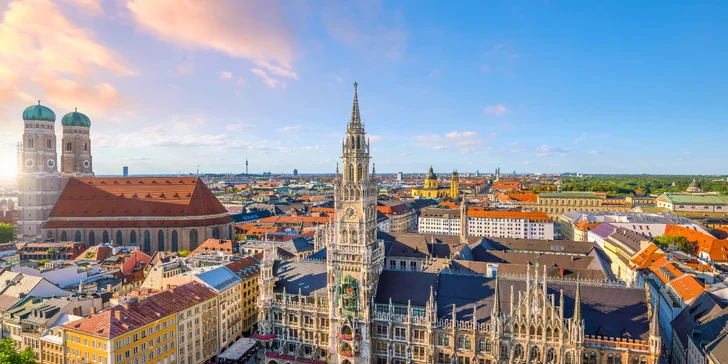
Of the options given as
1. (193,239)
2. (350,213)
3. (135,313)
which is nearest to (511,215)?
(193,239)

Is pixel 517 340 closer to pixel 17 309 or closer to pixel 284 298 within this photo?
pixel 284 298

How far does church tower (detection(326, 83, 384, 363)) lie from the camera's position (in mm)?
62281

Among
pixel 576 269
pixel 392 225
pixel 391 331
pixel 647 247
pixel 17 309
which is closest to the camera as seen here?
pixel 391 331

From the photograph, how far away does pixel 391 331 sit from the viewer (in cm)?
6159

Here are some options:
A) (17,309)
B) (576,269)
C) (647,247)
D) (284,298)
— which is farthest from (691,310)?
(17,309)

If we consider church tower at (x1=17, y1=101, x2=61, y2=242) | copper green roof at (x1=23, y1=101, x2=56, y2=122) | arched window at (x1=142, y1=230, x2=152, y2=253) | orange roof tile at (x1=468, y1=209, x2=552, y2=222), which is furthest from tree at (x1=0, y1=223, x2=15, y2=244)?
orange roof tile at (x1=468, y1=209, x2=552, y2=222)

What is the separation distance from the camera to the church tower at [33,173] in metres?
144

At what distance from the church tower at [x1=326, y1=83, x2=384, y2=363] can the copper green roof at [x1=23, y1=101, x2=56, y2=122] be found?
126 m

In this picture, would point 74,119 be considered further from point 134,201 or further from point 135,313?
point 135,313

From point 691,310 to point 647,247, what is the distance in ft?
139

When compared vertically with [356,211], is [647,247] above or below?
below

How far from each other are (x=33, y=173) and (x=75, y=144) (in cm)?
1897

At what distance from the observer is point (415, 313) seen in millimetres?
61219

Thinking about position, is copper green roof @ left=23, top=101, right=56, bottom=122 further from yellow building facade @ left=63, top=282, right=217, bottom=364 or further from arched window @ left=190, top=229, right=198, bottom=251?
yellow building facade @ left=63, top=282, right=217, bottom=364
